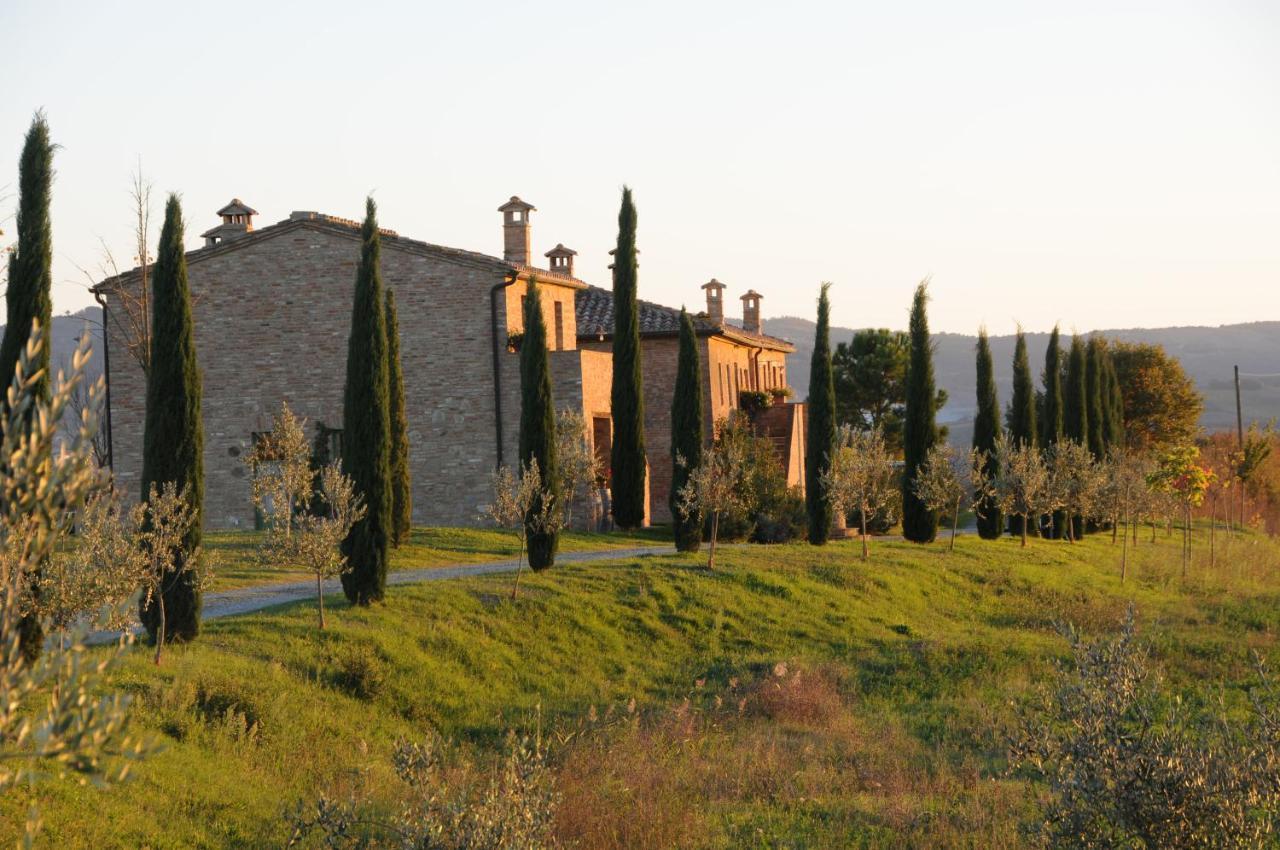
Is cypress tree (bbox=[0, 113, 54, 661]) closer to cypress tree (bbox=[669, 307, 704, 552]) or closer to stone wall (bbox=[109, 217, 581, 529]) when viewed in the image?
cypress tree (bbox=[669, 307, 704, 552])

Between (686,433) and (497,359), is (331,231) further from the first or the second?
(686,433)

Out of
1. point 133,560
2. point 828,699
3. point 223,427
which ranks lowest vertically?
point 828,699

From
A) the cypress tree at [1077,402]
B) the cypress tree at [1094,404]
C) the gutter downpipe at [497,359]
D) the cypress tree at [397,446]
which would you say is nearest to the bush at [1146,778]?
the cypress tree at [397,446]

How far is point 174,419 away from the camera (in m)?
16.9

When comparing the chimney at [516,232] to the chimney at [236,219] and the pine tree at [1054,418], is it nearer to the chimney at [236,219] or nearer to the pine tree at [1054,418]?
the chimney at [236,219]

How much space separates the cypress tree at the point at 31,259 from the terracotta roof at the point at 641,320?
2911 centimetres

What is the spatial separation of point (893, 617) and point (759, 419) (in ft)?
73.9

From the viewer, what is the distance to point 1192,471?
137 ft

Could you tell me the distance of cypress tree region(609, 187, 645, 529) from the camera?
121 ft

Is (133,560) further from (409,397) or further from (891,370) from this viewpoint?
(891,370)

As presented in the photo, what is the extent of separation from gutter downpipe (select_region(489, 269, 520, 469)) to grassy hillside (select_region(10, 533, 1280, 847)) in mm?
10042

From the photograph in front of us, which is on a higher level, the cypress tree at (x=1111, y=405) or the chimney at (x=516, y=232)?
the chimney at (x=516, y=232)

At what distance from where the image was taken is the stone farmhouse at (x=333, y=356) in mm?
36688

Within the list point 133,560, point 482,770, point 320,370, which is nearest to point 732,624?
point 482,770
